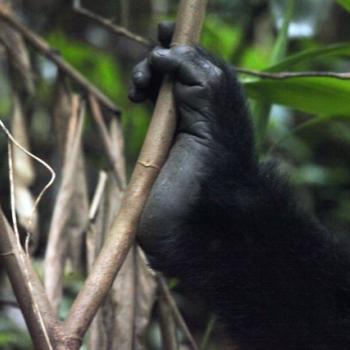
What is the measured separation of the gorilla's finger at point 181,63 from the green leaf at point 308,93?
0.33m

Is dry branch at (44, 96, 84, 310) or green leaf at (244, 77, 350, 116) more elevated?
green leaf at (244, 77, 350, 116)

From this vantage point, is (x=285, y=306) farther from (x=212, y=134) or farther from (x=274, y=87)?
(x=274, y=87)

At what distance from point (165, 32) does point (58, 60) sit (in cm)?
65

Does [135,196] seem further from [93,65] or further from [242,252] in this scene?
[93,65]

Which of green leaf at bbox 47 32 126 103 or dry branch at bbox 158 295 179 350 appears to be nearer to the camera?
dry branch at bbox 158 295 179 350

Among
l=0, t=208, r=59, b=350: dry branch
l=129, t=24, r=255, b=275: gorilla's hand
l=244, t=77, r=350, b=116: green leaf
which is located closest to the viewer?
l=0, t=208, r=59, b=350: dry branch

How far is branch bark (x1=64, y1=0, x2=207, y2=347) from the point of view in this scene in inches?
49.8

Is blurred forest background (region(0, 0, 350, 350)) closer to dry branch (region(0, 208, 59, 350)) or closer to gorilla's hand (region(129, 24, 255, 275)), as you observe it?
gorilla's hand (region(129, 24, 255, 275))

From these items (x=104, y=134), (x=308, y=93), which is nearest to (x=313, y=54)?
(x=308, y=93)

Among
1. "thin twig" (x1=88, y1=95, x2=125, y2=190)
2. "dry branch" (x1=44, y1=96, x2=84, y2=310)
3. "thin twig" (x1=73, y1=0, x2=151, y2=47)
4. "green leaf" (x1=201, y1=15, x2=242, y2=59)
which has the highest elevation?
"thin twig" (x1=73, y1=0, x2=151, y2=47)

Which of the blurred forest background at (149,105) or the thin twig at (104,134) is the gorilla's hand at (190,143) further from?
the blurred forest background at (149,105)

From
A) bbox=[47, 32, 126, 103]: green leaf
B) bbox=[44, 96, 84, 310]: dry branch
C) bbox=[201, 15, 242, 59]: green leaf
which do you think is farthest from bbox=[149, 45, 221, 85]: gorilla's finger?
bbox=[47, 32, 126, 103]: green leaf

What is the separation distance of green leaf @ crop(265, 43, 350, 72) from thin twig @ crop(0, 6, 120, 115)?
0.33 m

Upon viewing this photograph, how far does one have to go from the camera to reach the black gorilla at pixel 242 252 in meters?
1.47
